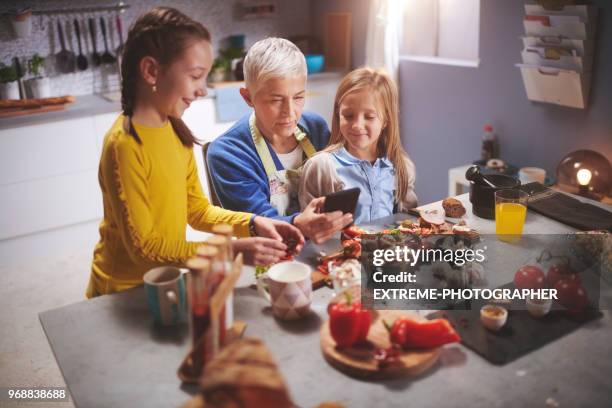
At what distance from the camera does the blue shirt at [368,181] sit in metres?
1.87

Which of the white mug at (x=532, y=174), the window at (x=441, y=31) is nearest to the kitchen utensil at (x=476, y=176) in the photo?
the white mug at (x=532, y=174)

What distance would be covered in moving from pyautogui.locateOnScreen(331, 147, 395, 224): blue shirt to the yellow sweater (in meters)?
0.44

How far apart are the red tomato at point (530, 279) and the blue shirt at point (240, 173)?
726 mm

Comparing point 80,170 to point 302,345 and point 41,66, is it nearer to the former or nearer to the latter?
point 41,66

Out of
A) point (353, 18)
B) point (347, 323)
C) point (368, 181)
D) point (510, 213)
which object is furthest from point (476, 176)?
point (353, 18)

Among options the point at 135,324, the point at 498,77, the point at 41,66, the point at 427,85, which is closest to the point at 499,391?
the point at 135,324

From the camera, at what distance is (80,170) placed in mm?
3484

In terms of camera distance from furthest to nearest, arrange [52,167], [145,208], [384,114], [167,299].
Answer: [52,167]
[384,114]
[145,208]
[167,299]

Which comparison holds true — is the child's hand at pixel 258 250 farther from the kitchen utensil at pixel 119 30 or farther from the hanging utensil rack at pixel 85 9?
the hanging utensil rack at pixel 85 9

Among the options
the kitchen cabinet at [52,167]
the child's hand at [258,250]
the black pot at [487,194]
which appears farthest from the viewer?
the kitchen cabinet at [52,167]

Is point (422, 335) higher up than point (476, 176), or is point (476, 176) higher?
point (476, 176)

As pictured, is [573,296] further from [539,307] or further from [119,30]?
[119,30]

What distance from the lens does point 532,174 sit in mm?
2906

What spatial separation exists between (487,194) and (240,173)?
767mm
